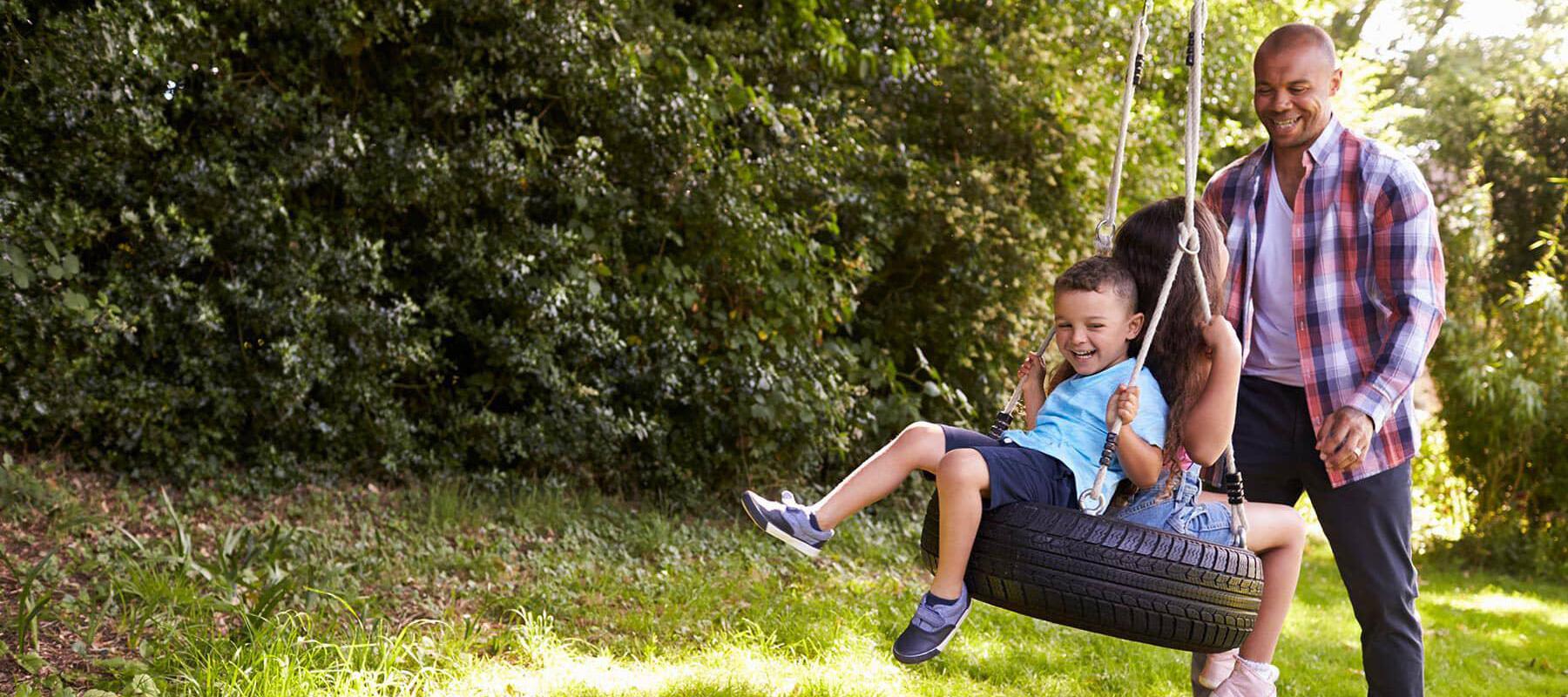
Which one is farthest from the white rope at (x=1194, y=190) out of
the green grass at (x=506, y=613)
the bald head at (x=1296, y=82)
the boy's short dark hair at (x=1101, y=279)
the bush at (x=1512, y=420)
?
the bush at (x=1512, y=420)

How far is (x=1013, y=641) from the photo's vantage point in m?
4.99

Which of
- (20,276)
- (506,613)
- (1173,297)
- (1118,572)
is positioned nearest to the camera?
(1118,572)

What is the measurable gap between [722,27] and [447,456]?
2763mm

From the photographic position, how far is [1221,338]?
2600 mm

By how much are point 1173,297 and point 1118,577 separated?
2.19ft

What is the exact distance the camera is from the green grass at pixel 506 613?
3.85 metres

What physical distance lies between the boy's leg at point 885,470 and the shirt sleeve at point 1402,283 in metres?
0.92

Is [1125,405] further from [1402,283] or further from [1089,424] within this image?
[1402,283]

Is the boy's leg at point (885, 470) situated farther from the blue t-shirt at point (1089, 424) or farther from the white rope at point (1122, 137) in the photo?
the white rope at point (1122, 137)

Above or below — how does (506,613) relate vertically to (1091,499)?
below

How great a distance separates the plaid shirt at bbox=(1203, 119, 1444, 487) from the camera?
110 inches

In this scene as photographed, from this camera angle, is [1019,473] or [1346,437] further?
[1346,437]

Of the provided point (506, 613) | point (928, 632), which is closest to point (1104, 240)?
point (928, 632)

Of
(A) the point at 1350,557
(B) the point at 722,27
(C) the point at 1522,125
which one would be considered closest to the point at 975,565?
(A) the point at 1350,557
